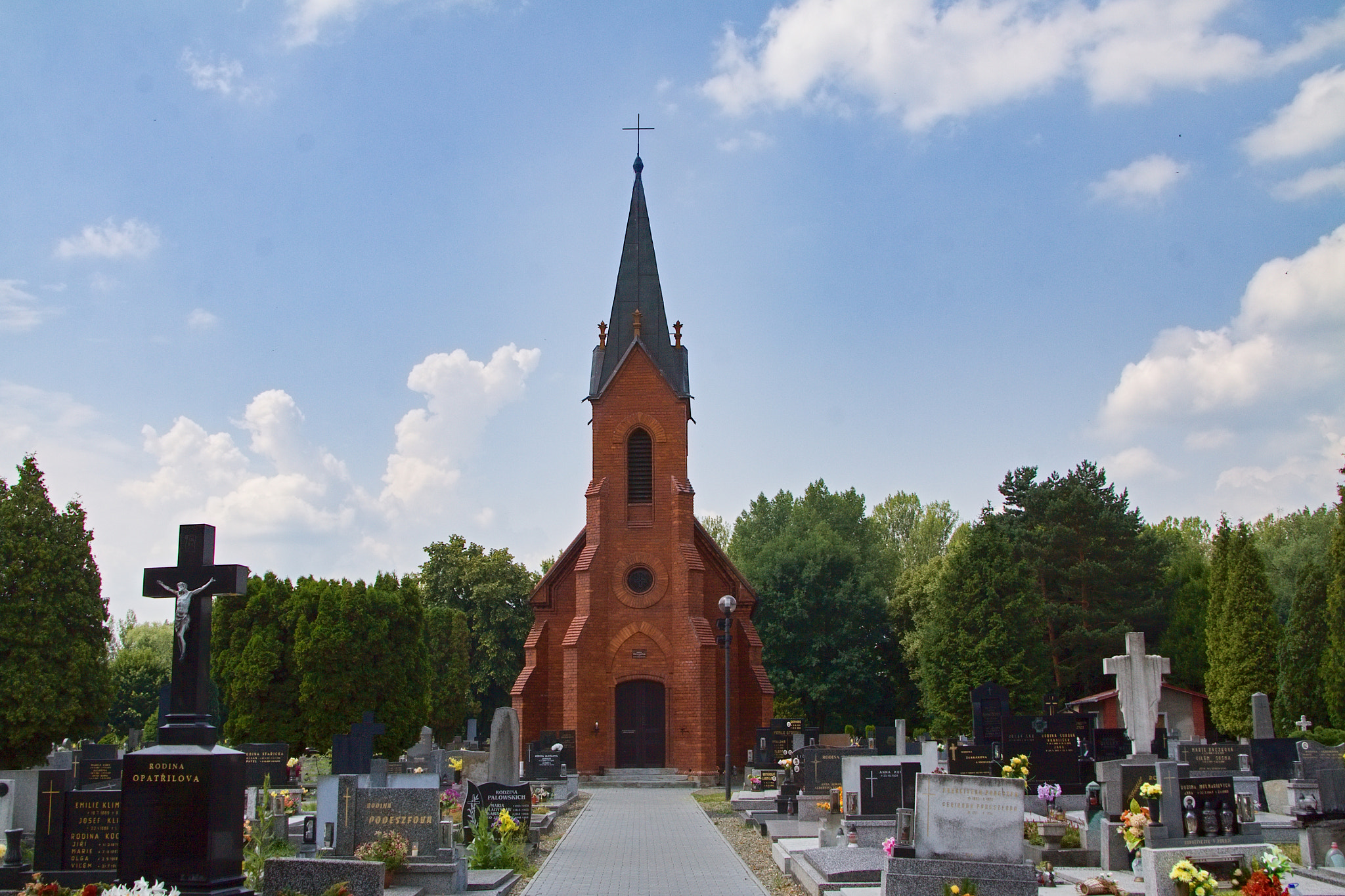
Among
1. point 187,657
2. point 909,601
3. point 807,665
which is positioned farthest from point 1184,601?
point 187,657

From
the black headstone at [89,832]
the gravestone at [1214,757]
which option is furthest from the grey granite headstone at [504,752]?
the gravestone at [1214,757]

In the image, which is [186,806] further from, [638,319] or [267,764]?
[638,319]

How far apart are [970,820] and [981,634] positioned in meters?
30.3

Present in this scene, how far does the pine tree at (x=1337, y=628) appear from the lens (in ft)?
94.0

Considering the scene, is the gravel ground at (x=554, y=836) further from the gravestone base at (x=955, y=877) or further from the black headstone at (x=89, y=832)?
the gravestone base at (x=955, y=877)

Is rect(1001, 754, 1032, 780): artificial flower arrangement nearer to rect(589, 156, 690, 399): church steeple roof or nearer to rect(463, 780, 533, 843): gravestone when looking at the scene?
rect(463, 780, 533, 843): gravestone

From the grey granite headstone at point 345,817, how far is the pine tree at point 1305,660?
28.9 metres

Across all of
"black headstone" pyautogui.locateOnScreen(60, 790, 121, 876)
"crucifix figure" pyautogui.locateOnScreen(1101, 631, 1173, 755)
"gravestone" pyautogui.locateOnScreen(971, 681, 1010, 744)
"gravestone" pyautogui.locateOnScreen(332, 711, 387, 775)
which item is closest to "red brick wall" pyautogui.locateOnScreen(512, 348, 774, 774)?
"gravestone" pyautogui.locateOnScreen(971, 681, 1010, 744)

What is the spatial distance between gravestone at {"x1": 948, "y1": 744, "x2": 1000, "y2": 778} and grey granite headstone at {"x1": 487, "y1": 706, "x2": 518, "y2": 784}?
294 inches

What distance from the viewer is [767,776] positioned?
26875mm

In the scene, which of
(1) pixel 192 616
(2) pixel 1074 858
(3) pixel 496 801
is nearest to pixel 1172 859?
(2) pixel 1074 858

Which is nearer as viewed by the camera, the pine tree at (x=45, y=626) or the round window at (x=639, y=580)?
the pine tree at (x=45, y=626)

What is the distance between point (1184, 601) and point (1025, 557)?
20.0ft

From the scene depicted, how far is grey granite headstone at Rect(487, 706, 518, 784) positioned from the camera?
19266mm
